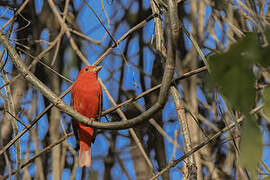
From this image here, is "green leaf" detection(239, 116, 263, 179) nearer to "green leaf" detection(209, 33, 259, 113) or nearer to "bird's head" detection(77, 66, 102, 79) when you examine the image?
"green leaf" detection(209, 33, 259, 113)

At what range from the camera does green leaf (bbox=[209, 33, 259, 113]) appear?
52 cm

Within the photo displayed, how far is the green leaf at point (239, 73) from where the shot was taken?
516 millimetres

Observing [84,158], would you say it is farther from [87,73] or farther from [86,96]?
[87,73]

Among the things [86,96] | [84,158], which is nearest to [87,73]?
[86,96]

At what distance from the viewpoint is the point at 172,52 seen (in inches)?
41.7

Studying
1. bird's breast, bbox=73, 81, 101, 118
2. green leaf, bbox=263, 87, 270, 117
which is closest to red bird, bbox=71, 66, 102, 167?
bird's breast, bbox=73, 81, 101, 118

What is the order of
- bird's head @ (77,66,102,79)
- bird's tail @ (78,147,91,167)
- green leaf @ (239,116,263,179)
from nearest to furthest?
1. green leaf @ (239,116,263,179)
2. bird's tail @ (78,147,91,167)
3. bird's head @ (77,66,102,79)

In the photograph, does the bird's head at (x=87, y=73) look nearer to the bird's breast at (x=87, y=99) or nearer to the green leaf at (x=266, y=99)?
the bird's breast at (x=87, y=99)

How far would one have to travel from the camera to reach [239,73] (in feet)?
1.70

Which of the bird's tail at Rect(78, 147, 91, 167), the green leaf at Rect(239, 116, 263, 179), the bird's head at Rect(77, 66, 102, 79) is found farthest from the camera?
the bird's head at Rect(77, 66, 102, 79)

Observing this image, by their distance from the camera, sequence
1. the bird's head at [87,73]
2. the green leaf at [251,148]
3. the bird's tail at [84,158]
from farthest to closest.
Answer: the bird's head at [87,73]
the bird's tail at [84,158]
the green leaf at [251,148]

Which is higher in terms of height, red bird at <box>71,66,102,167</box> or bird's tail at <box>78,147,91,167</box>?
red bird at <box>71,66,102,167</box>

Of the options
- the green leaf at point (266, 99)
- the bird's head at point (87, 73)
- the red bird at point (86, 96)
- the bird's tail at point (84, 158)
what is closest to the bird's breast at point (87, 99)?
the red bird at point (86, 96)

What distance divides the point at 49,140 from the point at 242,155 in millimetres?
3580
